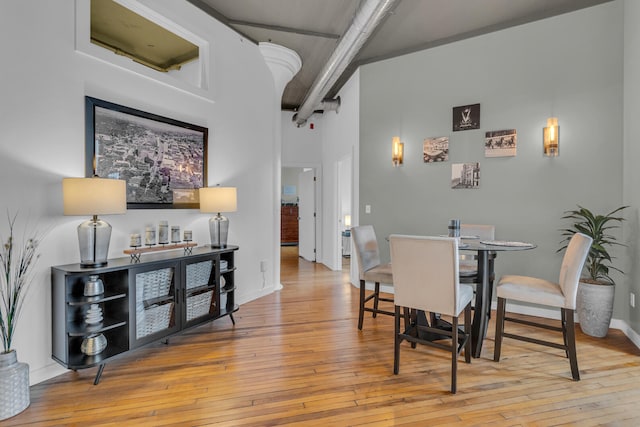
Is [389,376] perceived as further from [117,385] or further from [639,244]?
[639,244]

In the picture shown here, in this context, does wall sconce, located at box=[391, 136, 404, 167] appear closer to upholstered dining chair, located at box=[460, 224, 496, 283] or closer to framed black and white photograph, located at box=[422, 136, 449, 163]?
framed black and white photograph, located at box=[422, 136, 449, 163]

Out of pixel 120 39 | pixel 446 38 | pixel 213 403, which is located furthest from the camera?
pixel 446 38

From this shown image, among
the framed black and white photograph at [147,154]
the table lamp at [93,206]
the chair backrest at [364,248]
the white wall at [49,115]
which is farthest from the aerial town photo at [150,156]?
the chair backrest at [364,248]

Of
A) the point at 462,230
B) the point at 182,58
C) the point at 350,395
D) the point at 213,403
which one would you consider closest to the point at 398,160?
the point at 462,230

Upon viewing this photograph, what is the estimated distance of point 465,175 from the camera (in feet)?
13.2

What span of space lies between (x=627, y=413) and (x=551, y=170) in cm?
237

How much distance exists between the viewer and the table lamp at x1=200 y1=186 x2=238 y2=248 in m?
3.26

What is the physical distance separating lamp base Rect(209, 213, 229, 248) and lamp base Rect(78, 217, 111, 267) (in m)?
1.11

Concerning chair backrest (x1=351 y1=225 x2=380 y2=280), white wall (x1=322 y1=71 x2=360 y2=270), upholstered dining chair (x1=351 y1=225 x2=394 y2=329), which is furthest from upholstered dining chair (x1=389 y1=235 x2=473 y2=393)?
white wall (x1=322 y1=71 x2=360 y2=270)

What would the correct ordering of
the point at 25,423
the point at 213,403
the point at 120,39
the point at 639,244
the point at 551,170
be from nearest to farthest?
the point at 25,423 → the point at 213,403 → the point at 639,244 → the point at 120,39 → the point at 551,170

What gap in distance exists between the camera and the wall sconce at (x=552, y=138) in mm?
3461

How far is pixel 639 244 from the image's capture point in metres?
2.94

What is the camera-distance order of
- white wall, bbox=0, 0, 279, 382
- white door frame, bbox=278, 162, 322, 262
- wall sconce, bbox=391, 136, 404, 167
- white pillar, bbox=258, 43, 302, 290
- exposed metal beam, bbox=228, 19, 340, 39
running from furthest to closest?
white door frame, bbox=278, 162, 322, 262
white pillar, bbox=258, 43, 302, 290
wall sconce, bbox=391, 136, 404, 167
exposed metal beam, bbox=228, 19, 340, 39
white wall, bbox=0, 0, 279, 382

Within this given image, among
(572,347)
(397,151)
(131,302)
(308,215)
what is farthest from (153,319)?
(308,215)
